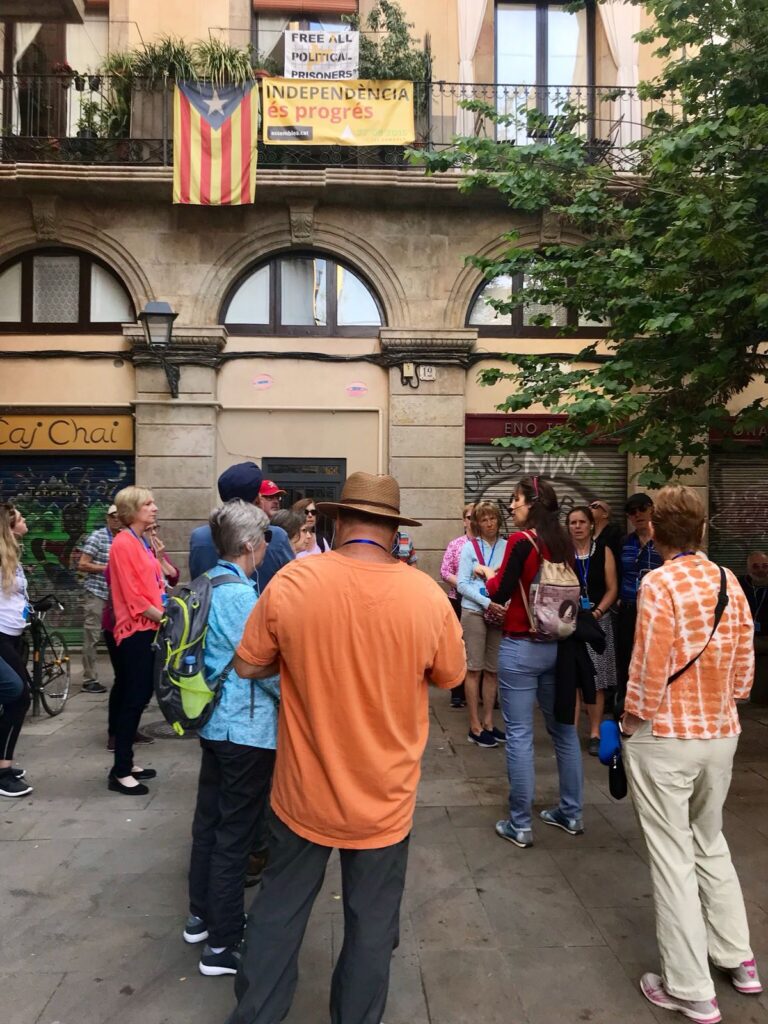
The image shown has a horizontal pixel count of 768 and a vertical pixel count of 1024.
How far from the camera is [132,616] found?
5020 mm

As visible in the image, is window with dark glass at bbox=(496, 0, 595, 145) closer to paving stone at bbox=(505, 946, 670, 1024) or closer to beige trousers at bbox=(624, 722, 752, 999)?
beige trousers at bbox=(624, 722, 752, 999)

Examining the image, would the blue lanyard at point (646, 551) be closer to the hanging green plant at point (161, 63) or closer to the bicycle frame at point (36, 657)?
the bicycle frame at point (36, 657)

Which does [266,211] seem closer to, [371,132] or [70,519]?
[371,132]

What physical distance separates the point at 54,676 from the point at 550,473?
691 cm

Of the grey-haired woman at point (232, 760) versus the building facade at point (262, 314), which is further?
the building facade at point (262, 314)

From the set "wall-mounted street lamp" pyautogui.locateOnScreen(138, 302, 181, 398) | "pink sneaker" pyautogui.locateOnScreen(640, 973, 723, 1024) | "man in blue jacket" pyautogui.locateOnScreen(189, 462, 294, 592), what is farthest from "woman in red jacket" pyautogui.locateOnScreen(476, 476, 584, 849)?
"wall-mounted street lamp" pyautogui.locateOnScreen(138, 302, 181, 398)

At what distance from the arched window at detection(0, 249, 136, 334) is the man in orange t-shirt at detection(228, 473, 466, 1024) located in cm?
944

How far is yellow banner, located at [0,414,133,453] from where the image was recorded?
10383 mm

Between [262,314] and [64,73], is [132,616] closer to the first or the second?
[262,314]

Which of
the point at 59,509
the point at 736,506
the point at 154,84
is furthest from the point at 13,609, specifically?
the point at 736,506

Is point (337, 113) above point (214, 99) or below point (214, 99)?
below

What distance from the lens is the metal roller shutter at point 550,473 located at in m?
10.8

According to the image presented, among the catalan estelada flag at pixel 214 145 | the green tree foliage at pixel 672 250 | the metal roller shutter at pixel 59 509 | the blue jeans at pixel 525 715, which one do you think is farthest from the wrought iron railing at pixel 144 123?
the blue jeans at pixel 525 715

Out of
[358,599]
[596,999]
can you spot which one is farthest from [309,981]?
[358,599]
